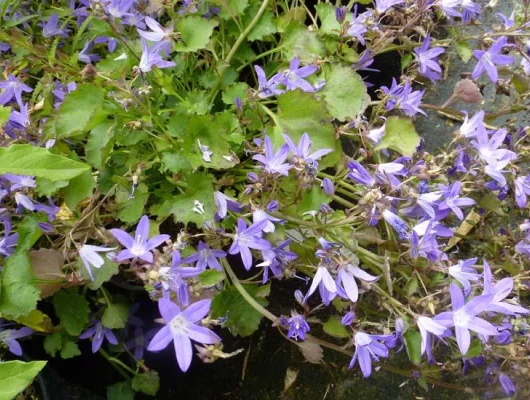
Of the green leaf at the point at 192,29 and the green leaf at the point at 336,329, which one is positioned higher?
the green leaf at the point at 192,29

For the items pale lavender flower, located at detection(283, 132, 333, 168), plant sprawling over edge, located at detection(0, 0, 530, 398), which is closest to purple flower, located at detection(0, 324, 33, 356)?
plant sprawling over edge, located at detection(0, 0, 530, 398)

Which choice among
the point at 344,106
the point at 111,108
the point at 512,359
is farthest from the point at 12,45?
the point at 512,359

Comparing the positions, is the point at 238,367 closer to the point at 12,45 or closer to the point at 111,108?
the point at 111,108

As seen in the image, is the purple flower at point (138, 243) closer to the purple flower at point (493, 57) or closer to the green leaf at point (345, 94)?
the green leaf at point (345, 94)

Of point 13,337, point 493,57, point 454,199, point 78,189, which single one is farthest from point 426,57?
point 13,337

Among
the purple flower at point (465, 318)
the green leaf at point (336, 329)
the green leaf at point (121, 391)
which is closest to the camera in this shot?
the purple flower at point (465, 318)

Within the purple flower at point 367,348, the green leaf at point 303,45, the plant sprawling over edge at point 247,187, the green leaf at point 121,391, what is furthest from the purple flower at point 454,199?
the green leaf at point 121,391
